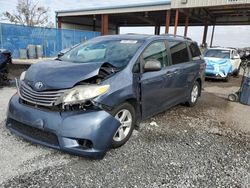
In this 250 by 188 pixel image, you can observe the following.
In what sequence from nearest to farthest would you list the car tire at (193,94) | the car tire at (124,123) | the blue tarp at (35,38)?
the car tire at (124,123) < the car tire at (193,94) < the blue tarp at (35,38)

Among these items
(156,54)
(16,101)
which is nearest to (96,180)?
(16,101)

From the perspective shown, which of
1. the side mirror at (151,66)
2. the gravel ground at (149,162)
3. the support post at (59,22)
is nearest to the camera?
the gravel ground at (149,162)

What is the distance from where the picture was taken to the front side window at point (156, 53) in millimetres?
3966

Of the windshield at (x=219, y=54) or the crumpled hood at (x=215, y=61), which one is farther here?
the windshield at (x=219, y=54)

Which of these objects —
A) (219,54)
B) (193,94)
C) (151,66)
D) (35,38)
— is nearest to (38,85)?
(151,66)

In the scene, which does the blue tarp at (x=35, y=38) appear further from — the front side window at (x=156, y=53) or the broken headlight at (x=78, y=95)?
the broken headlight at (x=78, y=95)

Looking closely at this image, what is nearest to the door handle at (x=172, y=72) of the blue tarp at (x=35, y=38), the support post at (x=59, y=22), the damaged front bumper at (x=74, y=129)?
the damaged front bumper at (x=74, y=129)

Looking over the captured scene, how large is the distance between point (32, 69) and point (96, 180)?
6.11 ft

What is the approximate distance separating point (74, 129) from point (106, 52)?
170cm

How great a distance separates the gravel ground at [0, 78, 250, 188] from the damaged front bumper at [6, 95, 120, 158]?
0.28 metres

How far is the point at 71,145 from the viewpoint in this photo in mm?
2826

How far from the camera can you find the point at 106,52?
4039mm

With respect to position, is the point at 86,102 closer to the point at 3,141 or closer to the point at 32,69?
the point at 32,69

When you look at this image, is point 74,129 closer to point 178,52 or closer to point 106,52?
point 106,52
